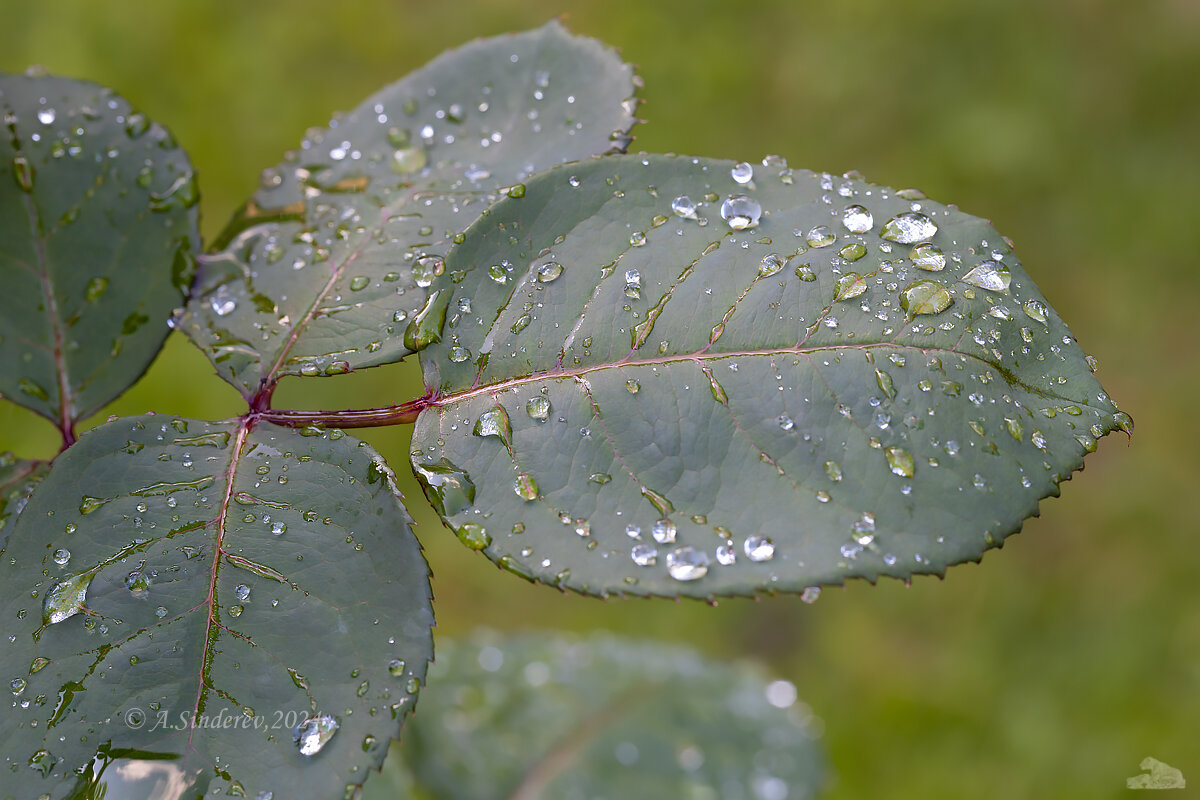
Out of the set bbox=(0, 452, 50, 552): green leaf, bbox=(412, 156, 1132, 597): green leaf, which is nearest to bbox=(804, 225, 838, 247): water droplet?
bbox=(412, 156, 1132, 597): green leaf

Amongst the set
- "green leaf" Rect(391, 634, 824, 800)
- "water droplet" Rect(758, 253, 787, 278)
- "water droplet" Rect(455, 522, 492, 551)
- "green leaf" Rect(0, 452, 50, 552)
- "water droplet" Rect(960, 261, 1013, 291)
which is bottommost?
"green leaf" Rect(391, 634, 824, 800)

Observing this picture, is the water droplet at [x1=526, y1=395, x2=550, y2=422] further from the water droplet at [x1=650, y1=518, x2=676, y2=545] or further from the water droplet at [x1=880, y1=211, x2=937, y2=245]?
the water droplet at [x1=880, y1=211, x2=937, y2=245]

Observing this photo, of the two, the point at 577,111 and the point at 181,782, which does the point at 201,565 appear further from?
the point at 577,111

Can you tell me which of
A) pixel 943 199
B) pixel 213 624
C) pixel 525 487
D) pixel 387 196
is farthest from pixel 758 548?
pixel 943 199

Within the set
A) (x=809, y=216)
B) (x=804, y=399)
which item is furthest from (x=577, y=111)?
(x=804, y=399)

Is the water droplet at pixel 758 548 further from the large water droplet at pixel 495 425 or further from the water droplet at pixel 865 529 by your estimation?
the large water droplet at pixel 495 425

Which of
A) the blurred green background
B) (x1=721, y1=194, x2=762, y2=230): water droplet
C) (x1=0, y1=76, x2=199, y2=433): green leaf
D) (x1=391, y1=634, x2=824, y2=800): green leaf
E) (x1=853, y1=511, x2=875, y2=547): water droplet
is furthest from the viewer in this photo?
the blurred green background
